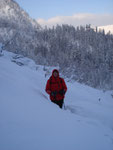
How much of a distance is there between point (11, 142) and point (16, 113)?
1.99 ft

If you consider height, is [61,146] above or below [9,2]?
below

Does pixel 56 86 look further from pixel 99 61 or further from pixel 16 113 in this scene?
pixel 99 61

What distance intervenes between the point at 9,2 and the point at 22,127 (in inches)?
4115

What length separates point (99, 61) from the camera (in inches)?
1538

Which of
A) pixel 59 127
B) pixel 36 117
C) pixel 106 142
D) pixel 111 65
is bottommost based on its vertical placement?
pixel 111 65

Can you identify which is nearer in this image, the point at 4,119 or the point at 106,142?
the point at 4,119

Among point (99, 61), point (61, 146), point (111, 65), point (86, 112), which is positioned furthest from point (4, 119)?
point (99, 61)

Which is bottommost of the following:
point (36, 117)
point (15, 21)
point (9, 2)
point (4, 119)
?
point (36, 117)

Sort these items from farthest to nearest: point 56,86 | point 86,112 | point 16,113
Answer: point 86,112, point 56,86, point 16,113

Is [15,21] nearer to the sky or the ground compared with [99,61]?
nearer to the sky

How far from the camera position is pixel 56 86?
382 centimetres

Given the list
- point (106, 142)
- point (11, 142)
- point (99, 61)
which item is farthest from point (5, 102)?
point (99, 61)

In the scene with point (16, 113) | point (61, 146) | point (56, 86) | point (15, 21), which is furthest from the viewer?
point (15, 21)

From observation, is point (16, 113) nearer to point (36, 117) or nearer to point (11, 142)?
point (36, 117)
